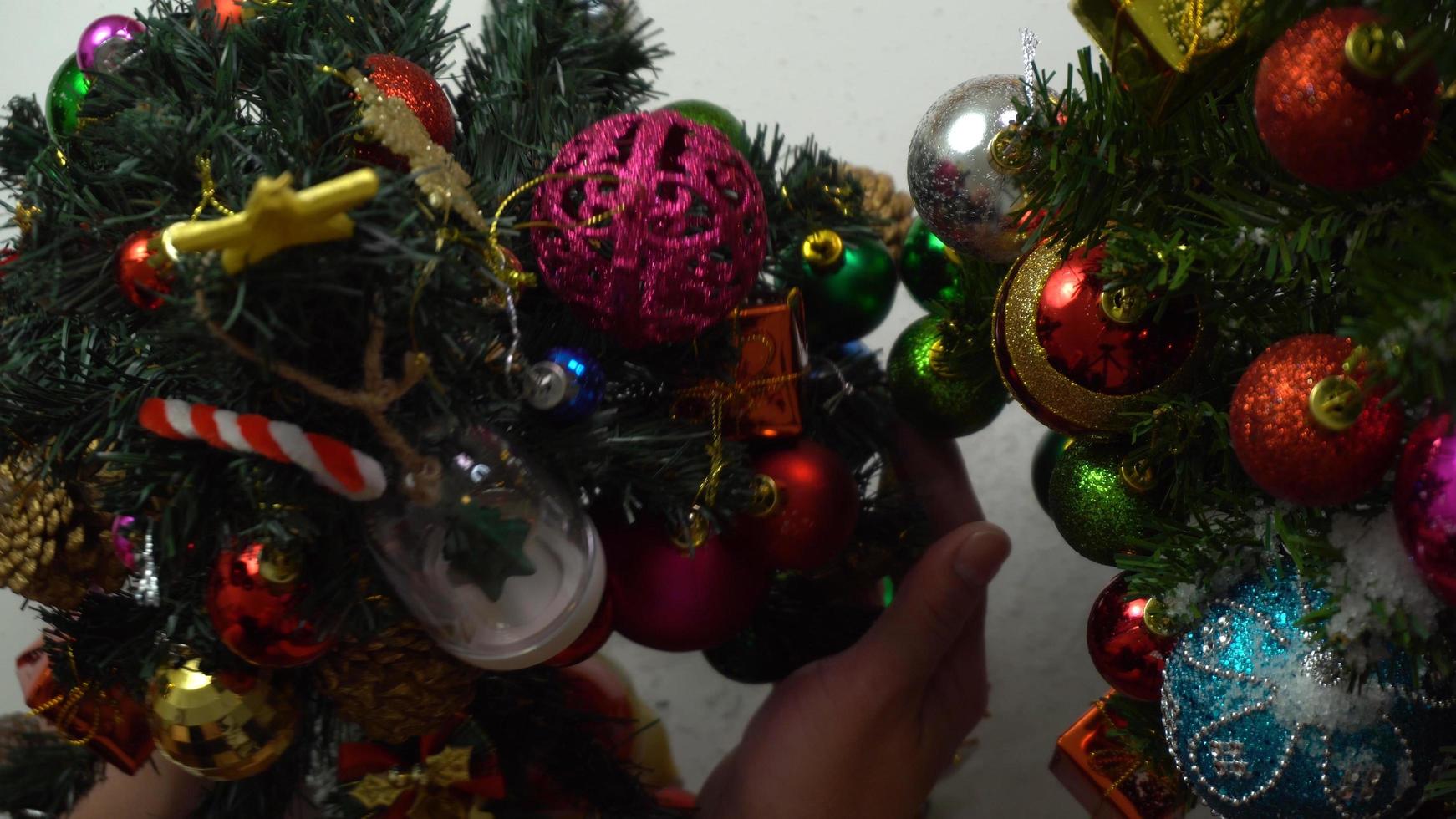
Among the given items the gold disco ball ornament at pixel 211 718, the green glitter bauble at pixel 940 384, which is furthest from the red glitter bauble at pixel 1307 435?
the gold disco ball ornament at pixel 211 718

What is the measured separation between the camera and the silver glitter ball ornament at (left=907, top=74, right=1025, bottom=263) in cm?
48

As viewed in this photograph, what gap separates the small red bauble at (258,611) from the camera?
45 centimetres

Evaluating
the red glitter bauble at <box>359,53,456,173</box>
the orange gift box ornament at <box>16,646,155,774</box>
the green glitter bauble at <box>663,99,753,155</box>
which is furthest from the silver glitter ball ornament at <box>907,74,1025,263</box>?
the orange gift box ornament at <box>16,646,155,774</box>

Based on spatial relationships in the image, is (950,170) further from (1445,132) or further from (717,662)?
(717,662)

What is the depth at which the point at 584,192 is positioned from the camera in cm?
46

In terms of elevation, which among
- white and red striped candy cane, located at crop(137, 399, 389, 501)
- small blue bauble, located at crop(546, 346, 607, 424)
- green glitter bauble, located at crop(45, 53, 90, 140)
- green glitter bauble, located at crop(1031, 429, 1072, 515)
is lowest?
green glitter bauble, located at crop(1031, 429, 1072, 515)

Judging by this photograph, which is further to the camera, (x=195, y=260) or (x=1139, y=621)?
(x=1139, y=621)

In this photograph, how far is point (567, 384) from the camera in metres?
0.47

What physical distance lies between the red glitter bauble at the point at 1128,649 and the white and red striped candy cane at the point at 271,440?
325 mm

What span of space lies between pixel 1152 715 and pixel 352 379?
39 centimetres

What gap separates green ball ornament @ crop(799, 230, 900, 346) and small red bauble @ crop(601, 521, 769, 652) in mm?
161

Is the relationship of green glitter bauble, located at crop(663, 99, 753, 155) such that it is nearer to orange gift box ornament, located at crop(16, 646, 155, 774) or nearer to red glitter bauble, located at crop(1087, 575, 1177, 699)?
red glitter bauble, located at crop(1087, 575, 1177, 699)

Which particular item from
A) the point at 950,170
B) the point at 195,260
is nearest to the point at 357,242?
the point at 195,260

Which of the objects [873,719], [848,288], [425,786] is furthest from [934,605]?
[425,786]
